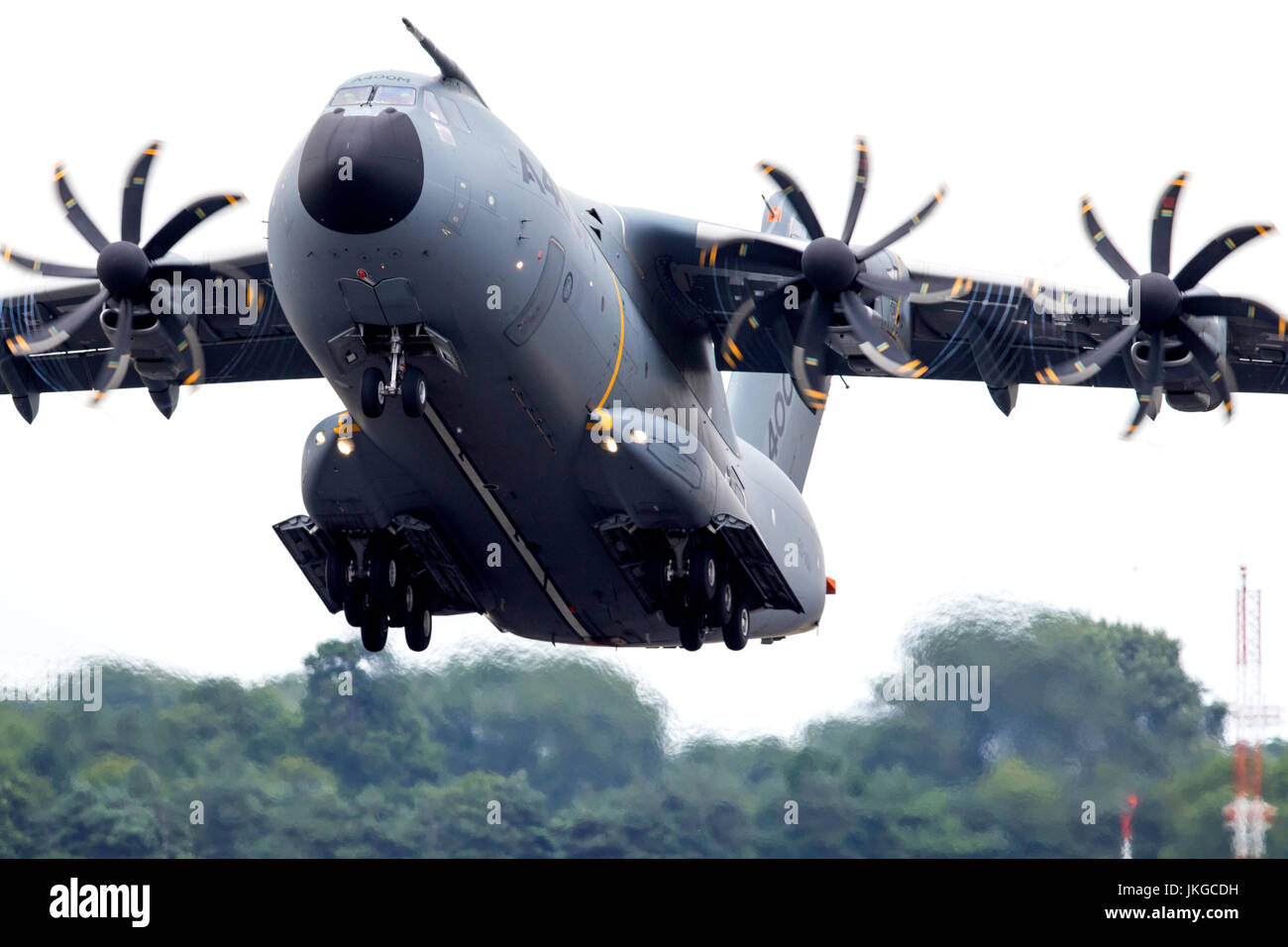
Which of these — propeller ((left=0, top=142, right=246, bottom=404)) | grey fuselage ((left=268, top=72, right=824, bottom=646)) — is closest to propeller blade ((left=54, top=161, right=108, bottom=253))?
propeller ((left=0, top=142, right=246, bottom=404))

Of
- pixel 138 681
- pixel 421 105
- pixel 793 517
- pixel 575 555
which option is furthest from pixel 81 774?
pixel 421 105

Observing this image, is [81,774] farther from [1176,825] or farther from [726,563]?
[1176,825]

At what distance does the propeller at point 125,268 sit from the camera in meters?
15.8

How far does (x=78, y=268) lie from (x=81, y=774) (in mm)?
4880

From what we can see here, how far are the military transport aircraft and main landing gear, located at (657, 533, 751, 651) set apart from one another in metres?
0.02

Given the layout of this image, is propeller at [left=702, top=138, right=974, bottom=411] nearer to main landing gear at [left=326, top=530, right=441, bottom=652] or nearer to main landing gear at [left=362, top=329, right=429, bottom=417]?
main landing gear at [left=362, top=329, right=429, bottom=417]

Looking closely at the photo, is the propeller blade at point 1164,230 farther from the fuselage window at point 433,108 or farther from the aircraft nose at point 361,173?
the aircraft nose at point 361,173

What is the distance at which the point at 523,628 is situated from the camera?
55.3ft
